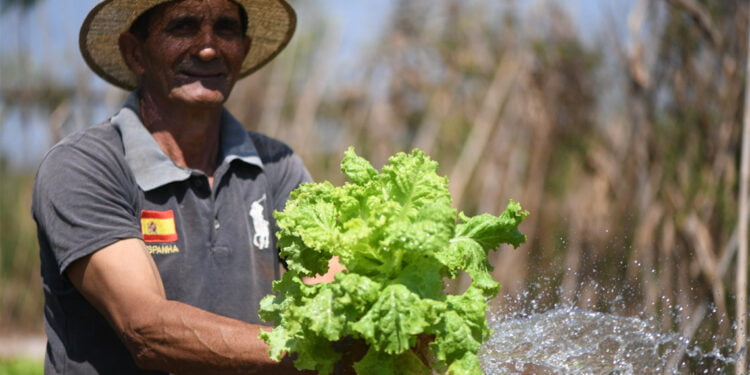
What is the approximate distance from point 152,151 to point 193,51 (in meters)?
0.36

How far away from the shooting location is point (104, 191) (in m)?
2.47

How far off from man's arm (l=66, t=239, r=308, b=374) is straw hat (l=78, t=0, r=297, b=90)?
94cm

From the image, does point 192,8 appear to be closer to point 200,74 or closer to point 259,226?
point 200,74

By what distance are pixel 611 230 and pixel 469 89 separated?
2.35 metres

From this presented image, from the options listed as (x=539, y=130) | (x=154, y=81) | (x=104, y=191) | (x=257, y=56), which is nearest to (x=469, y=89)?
(x=539, y=130)

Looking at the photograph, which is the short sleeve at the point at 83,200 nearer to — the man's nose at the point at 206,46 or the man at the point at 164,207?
the man at the point at 164,207

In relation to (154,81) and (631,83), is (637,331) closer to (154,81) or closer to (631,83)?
(154,81)

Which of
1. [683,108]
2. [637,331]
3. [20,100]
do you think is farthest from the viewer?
[20,100]

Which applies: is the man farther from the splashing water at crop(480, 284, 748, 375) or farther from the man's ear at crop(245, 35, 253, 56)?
the splashing water at crop(480, 284, 748, 375)

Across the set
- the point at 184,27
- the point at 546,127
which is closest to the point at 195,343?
the point at 184,27

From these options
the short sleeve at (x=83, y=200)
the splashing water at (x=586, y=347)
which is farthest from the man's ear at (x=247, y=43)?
the splashing water at (x=586, y=347)

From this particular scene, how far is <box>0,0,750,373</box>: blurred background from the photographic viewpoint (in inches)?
120

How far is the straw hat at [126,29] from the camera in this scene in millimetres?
2939

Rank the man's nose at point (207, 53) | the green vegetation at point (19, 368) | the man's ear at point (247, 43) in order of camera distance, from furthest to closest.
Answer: the green vegetation at point (19, 368)
the man's ear at point (247, 43)
the man's nose at point (207, 53)
